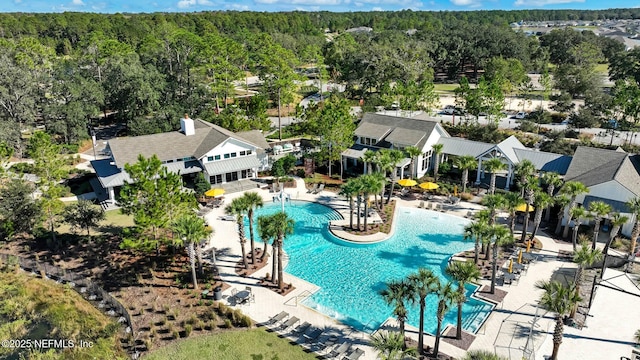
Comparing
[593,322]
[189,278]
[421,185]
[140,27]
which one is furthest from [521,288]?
[140,27]

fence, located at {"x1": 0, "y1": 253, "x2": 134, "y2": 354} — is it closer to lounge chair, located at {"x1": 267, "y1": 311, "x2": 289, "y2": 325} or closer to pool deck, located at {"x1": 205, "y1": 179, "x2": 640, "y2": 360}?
pool deck, located at {"x1": 205, "y1": 179, "x2": 640, "y2": 360}

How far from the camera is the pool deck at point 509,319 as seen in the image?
86.6 ft

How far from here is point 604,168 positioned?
139 ft

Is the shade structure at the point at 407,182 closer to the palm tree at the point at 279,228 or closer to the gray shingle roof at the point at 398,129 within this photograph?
the gray shingle roof at the point at 398,129

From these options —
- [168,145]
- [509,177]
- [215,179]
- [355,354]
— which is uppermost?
[168,145]

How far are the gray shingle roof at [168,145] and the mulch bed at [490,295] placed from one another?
3185cm

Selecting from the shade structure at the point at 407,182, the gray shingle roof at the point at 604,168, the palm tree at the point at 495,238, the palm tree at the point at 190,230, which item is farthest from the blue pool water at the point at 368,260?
the gray shingle roof at the point at 604,168

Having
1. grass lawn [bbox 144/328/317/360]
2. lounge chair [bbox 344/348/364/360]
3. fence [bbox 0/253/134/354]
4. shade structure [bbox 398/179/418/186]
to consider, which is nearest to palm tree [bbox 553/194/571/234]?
Result: shade structure [bbox 398/179/418/186]

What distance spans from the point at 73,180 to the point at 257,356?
126 feet

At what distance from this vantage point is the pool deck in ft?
86.6

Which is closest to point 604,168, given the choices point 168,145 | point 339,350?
point 339,350

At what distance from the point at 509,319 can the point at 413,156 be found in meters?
24.4

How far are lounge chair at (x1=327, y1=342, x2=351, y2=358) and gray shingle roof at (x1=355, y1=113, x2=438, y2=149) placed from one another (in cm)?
3047

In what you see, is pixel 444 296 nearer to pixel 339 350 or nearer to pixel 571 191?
pixel 339 350
